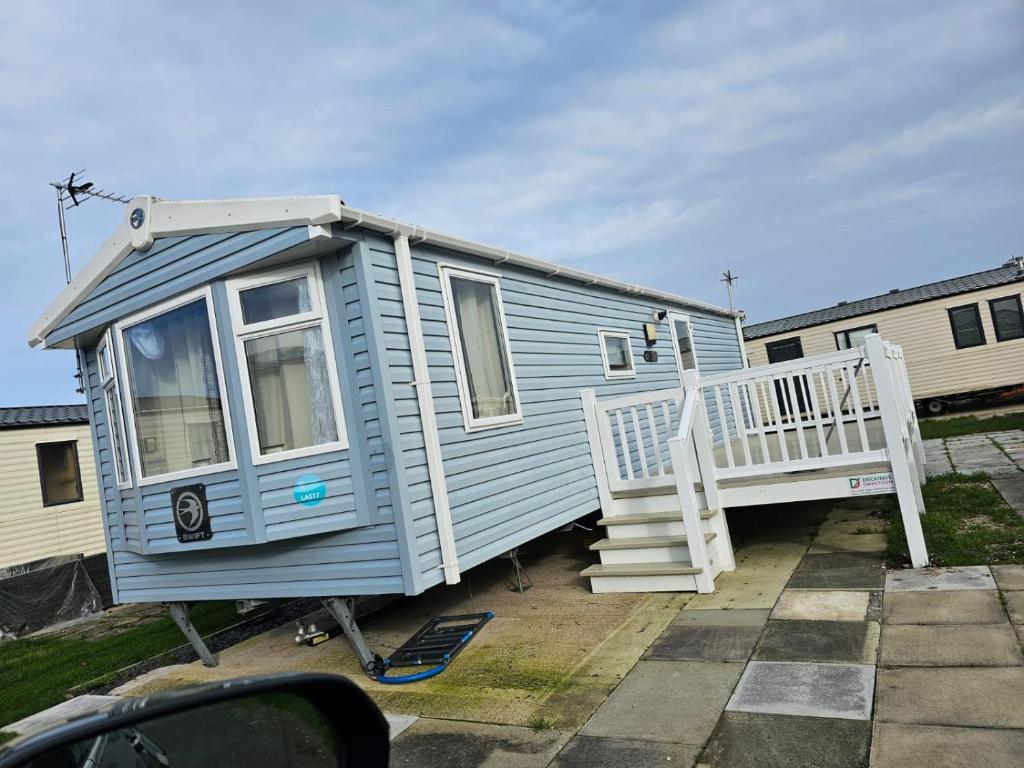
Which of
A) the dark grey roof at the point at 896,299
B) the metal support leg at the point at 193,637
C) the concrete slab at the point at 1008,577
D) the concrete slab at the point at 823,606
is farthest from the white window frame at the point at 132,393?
the dark grey roof at the point at 896,299

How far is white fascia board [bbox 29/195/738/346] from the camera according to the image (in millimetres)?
4301

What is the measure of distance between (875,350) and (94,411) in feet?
22.4

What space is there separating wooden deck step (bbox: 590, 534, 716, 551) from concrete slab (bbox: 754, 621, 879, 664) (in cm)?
127

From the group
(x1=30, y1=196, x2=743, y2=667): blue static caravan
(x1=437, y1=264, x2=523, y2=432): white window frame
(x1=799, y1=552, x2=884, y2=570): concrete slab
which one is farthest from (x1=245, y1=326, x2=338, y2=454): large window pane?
(x1=799, y1=552, x2=884, y2=570): concrete slab

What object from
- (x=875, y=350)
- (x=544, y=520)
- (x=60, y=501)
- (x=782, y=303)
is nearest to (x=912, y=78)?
(x=875, y=350)

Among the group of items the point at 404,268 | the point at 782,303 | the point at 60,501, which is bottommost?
the point at 60,501

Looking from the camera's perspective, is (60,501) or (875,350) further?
(60,501)

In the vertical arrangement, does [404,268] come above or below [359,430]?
above

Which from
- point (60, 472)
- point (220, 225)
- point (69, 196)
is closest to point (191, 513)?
point (220, 225)

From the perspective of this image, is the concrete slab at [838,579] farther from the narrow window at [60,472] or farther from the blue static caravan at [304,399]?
the narrow window at [60,472]

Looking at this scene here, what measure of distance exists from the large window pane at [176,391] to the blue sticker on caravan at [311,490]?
25.4 inches

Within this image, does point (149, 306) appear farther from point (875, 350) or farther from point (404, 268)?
point (875, 350)

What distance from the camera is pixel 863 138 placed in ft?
62.9

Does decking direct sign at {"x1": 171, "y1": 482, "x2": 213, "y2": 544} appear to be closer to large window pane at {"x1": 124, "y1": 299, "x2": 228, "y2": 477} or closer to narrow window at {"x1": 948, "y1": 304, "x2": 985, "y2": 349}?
large window pane at {"x1": 124, "y1": 299, "x2": 228, "y2": 477}
